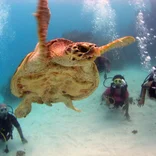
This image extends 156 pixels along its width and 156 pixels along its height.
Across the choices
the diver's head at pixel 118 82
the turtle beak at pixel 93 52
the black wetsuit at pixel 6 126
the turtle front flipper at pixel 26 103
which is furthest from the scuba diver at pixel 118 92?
the turtle beak at pixel 93 52

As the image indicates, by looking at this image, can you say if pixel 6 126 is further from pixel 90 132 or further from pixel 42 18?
pixel 42 18

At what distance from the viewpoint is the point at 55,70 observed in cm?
225

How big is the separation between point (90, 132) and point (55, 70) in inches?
209

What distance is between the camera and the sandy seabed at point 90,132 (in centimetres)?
616

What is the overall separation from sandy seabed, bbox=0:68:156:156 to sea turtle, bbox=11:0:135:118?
3.28 metres

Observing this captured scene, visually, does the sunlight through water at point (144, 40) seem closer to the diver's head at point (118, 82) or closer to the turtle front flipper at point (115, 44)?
the diver's head at point (118, 82)

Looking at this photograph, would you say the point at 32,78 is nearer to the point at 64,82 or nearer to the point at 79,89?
the point at 64,82

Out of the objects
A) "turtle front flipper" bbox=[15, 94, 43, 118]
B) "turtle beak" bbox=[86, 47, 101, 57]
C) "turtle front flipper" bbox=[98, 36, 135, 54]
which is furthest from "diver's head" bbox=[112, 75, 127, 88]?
"turtle beak" bbox=[86, 47, 101, 57]

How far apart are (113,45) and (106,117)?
6.37m

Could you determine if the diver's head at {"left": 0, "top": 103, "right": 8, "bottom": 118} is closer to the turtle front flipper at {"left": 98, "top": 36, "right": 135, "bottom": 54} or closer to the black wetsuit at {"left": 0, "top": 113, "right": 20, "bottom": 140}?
the black wetsuit at {"left": 0, "top": 113, "right": 20, "bottom": 140}

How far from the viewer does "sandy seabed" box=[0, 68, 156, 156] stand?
6.16 meters

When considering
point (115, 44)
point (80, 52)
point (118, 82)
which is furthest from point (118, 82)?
point (80, 52)

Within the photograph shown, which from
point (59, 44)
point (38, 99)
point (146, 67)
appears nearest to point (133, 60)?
point (146, 67)

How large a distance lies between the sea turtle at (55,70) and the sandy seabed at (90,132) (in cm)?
328
